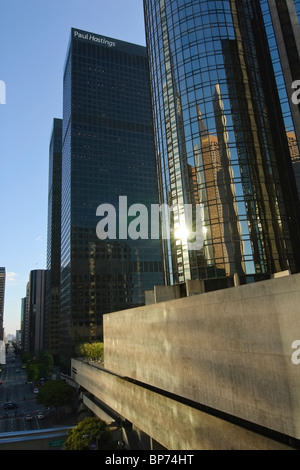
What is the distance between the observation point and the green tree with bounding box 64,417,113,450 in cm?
3528

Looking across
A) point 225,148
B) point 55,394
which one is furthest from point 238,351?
point 55,394

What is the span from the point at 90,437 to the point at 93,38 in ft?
546

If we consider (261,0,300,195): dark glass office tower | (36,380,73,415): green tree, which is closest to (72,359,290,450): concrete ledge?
(36,380,73,415): green tree

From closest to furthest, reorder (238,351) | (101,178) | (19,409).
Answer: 1. (238,351)
2. (19,409)
3. (101,178)

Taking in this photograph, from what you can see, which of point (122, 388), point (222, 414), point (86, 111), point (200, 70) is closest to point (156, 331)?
point (222, 414)

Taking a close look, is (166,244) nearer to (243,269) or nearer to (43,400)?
(243,269)

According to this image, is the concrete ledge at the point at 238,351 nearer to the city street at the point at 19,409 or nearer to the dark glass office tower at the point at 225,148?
the dark glass office tower at the point at 225,148

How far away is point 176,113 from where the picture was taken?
47406 millimetres

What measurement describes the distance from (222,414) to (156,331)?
9882mm

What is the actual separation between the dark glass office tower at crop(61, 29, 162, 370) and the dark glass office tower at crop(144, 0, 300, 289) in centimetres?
8470

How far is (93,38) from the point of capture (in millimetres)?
154000

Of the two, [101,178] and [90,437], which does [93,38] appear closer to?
[101,178]

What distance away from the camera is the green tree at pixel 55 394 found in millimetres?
69125

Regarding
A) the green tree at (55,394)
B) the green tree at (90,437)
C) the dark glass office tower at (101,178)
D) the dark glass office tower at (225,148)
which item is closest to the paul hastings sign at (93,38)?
the dark glass office tower at (101,178)
